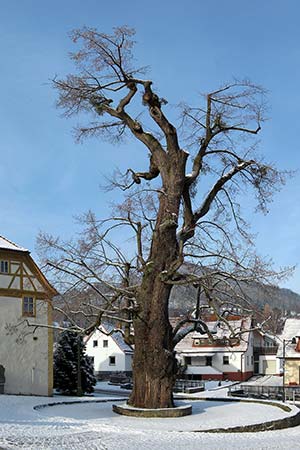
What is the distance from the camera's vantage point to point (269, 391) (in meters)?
37.2

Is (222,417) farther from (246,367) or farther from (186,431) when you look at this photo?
(246,367)

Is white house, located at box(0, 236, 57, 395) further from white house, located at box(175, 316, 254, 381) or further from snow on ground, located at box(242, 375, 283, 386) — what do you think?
white house, located at box(175, 316, 254, 381)

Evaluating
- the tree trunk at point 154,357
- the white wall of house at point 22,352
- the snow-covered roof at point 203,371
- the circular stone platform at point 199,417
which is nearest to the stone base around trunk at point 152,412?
the circular stone platform at point 199,417

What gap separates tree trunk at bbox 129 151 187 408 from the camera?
1725 centimetres

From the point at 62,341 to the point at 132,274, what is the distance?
1793 cm

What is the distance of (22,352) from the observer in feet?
96.9

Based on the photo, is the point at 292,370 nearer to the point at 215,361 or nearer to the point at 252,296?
the point at 215,361

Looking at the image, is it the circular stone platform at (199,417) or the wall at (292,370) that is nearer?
the circular stone platform at (199,417)

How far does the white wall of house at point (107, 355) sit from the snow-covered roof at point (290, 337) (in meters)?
14.3

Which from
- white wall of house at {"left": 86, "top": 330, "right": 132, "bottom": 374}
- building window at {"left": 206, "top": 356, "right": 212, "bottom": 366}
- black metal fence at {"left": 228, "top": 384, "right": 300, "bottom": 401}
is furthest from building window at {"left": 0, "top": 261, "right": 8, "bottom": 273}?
building window at {"left": 206, "top": 356, "right": 212, "bottom": 366}

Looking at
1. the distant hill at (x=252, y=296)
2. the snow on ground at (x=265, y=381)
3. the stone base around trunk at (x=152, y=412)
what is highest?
the distant hill at (x=252, y=296)

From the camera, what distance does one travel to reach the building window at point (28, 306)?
30062mm

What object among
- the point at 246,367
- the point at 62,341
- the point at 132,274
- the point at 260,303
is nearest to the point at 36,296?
the point at 62,341

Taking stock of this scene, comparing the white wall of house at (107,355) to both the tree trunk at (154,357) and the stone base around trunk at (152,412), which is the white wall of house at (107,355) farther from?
the stone base around trunk at (152,412)
